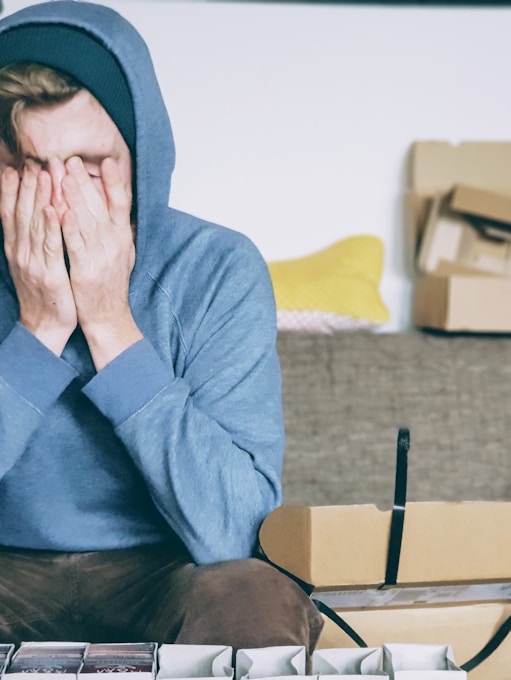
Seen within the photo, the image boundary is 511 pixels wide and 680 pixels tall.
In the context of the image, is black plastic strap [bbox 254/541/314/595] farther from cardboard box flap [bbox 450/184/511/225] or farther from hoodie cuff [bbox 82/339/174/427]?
cardboard box flap [bbox 450/184/511/225]

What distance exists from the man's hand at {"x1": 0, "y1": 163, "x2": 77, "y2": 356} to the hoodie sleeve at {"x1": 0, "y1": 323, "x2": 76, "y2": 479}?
0.02 metres

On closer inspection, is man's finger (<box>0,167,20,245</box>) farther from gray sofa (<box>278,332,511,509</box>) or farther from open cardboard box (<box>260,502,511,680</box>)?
gray sofa (<box>278,332,511,509</box>)

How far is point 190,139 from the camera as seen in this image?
1432 millimetres

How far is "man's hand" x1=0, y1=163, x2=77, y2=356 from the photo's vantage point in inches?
37.8

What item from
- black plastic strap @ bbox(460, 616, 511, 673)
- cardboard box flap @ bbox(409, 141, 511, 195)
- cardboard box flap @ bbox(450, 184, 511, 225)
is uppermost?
cardboard box flap @ bbox(409, 141, 511, 195)

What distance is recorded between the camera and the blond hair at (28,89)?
3.19ft

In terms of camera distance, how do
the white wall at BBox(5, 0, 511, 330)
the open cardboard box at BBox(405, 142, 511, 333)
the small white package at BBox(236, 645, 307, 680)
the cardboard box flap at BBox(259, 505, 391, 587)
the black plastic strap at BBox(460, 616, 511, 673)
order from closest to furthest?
the small white package at BBox(236, 645, 307, 680) → the cardboard box flap at BBox(259, 505, 391, 587) → the black plastic strap at BBox(460, 616, 511, 673) → the white wall at BBox(5, 0, 511, 330) → the open cardboard box at BBox(405, 142, 511, 333)

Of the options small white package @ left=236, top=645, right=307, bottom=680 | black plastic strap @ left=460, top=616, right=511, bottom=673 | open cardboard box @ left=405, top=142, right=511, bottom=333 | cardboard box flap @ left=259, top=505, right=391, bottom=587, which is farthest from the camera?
open cardboard box @ left=405, top=142, right=511, bottom=333

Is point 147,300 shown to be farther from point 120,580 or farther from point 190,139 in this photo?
point 190,139

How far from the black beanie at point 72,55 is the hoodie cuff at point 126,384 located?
0.28 meters

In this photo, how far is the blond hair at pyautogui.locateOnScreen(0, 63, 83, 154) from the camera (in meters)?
0.97

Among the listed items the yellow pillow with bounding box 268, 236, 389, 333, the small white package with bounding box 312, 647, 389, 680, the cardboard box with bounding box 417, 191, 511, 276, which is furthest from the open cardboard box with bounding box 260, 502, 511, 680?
the cardboard box with bounding box 417, 191, 511, 276

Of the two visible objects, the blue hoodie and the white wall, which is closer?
the blue hoodie

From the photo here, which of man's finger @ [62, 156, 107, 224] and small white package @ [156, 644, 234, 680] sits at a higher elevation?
man's finger @ [62, 156, 107, 224]
